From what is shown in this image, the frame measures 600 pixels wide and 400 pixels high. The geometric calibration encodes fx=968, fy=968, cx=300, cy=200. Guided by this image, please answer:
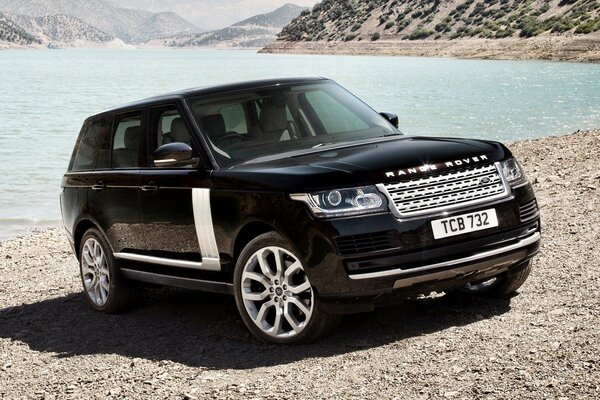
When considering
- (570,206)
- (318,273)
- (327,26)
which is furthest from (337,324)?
(327,26)

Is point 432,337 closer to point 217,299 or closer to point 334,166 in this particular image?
point 334,166

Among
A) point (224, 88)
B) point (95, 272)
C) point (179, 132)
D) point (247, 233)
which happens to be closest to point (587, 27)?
point (95, 272)

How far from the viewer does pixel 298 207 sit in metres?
5.66

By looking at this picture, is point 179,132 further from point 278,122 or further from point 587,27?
point 587,27

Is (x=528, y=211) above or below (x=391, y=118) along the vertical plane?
below

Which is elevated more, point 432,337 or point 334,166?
point 334,166

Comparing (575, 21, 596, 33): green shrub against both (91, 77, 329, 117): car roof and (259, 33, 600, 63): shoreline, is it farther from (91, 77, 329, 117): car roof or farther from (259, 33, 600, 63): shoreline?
(91, 77, 329, 117): car roof

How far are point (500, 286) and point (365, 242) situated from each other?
5.46 ft

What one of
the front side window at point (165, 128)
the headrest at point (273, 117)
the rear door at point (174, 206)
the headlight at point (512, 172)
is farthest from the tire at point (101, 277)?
the headlight at point (512, 172)

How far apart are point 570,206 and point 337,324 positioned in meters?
5.58

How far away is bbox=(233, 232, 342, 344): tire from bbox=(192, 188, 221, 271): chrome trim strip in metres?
0.32

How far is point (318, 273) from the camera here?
567 centimetres

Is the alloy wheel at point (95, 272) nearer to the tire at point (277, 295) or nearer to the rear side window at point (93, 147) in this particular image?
the rear side window at point (93, 147)

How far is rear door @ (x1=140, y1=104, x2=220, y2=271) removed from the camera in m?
6.48
